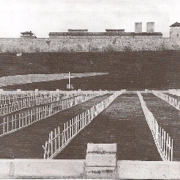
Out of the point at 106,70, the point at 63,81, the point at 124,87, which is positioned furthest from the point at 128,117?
the point at 106,70

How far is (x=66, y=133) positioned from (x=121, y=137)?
1769 mm

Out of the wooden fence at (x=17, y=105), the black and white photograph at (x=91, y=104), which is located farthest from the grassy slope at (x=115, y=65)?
the wooden fence at (x=17, y=105)

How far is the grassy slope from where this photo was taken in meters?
54.9

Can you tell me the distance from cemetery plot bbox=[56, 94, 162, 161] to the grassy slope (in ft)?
106

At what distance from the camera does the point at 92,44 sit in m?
75.6

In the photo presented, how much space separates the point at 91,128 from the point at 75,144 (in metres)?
3.05

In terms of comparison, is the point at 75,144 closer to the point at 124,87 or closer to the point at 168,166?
the point at 168,166

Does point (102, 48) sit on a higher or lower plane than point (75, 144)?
higher

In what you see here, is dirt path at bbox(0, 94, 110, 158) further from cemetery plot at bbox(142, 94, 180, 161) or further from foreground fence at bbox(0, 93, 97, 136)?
cemetery plot at bbox(142, 94, 180, 161)

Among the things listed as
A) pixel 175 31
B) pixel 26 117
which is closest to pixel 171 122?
pixel 26 117

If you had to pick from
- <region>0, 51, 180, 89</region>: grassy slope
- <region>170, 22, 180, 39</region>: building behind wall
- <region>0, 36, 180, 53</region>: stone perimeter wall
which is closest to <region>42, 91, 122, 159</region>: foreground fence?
<region>0, 51, 180, 89</region>: grassy slope

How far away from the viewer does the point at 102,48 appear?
248 ft

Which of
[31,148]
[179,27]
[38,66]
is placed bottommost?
[31,148]

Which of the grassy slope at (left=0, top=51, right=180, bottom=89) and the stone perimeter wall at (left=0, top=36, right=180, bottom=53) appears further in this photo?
the stone perimeter wall at (left=0, top=36, right=180, bottom=53)
